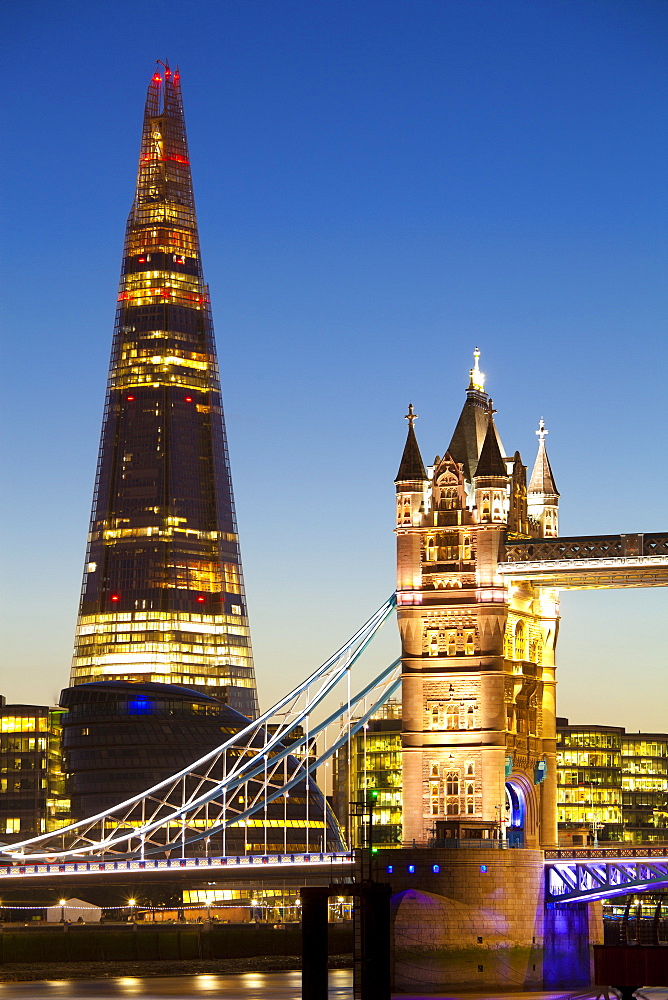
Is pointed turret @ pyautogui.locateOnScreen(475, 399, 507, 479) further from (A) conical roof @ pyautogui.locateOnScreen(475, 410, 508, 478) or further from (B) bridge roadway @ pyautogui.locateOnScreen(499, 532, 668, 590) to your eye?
(B) bridge roadway @ pyautogui.locateOnScreen(499, 532, 668, 590)

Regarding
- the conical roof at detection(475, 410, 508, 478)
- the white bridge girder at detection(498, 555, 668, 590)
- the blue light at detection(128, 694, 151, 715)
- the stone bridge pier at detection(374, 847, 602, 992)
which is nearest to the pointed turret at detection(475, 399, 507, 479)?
the conical roof at detection(475, 410, 508, 478)

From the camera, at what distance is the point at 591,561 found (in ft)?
353

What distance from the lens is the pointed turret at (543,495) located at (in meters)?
118

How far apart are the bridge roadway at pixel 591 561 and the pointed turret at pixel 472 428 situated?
6.35 metres

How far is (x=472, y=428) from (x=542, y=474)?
6361mm

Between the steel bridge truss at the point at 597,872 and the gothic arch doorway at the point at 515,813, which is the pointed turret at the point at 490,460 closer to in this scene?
the gothic arch doorway at the point at 515,813

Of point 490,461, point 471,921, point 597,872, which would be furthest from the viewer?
point 490,461

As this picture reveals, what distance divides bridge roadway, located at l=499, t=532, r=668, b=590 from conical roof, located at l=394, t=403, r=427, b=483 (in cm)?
671

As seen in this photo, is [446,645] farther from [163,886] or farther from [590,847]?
[163,886]

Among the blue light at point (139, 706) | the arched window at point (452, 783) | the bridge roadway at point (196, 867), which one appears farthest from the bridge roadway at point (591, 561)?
the blue light at point (139, 706)

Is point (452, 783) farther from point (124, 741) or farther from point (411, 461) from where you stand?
point (124, 741)

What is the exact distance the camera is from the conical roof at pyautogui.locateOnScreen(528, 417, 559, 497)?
11925 centimetres

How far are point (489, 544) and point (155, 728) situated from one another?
90.8 metres

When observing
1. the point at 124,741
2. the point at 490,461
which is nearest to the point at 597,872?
the point at 490,461
